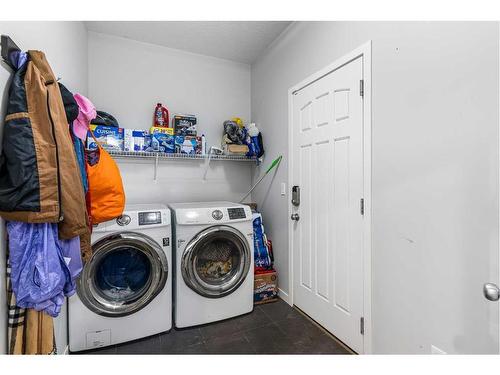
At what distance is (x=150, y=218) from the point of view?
189cm

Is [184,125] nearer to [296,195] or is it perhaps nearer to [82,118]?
[82,118]

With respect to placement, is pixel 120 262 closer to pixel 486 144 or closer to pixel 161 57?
pixel 161 57

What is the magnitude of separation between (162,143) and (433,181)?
2.17 meters

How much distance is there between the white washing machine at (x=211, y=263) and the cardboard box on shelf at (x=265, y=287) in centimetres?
15

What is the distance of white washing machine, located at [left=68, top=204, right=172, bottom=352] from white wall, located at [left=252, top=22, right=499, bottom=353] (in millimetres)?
1500

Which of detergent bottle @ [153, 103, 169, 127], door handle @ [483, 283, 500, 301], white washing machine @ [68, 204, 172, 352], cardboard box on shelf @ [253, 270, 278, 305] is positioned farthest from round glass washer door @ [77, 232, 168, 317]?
door handle @ [483, 283, 500, 301]

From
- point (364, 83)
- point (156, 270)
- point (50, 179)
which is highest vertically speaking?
point (364, 83)

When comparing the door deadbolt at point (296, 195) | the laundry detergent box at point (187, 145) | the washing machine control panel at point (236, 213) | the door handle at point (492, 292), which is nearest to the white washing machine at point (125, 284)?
the washing machine control panel at point (236, 213)

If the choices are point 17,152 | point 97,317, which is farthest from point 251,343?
point 17,152

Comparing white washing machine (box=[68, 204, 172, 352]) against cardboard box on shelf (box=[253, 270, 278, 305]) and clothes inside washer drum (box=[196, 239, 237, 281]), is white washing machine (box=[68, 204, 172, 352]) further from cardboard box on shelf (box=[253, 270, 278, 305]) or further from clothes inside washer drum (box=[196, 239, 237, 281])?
cardboard box on shelf (box=[253, 270, 278, 305])

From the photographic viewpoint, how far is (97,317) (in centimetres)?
175

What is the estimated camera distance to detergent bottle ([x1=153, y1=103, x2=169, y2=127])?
2.55 meters

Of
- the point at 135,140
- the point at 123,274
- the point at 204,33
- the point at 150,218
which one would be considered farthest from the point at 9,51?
the point at 204,33
